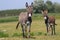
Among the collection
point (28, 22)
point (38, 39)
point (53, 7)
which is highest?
point (28, 22)

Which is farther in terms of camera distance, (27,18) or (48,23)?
(48,23)

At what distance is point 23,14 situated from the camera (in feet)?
60.6

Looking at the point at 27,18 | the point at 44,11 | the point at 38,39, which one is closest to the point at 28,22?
the point at 27,18

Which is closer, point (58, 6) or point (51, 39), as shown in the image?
point (51, 39)

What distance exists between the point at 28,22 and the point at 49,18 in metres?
5.01

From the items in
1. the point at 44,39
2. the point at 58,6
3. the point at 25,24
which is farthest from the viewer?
the point at 58,6

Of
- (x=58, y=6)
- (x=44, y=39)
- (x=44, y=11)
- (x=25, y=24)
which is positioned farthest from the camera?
(x=58, y=6)

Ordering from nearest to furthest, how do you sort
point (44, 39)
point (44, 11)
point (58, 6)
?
point (44, 39) < point (44, 11) < point (58, 6)

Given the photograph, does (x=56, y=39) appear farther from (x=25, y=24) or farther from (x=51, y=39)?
(x=25, y=24)

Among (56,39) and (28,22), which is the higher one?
(28,22)

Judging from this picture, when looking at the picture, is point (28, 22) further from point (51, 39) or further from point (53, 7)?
point (53, 7)

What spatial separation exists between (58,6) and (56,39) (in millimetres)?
92595

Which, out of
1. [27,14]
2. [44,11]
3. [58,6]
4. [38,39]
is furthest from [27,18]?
[58,6]

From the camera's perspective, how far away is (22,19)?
1831 centimetres
